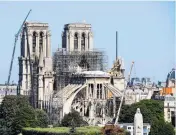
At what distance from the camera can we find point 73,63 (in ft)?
283

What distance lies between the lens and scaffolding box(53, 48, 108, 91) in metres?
85.1

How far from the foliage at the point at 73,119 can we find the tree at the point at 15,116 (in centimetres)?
217

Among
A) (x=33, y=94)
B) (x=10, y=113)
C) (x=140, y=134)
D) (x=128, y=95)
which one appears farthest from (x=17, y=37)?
(x=140, y=134)

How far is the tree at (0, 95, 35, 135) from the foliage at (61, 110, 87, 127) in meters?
2.17

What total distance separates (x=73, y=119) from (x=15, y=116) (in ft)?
12.2

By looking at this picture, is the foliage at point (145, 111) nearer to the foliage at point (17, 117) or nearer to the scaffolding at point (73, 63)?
the foliage at point (17, 117)

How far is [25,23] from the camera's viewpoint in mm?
91938

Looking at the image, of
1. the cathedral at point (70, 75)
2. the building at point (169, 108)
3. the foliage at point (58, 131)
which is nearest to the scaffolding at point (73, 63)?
the cathedral at point (70, 75)

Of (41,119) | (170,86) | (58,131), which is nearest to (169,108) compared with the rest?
(41,119)

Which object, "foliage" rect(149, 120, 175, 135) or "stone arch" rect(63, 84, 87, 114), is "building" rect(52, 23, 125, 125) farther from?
"foliage" rect(149, 120, 175, 135)

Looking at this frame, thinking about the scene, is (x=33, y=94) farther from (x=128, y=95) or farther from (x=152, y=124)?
(x=152, y=124)

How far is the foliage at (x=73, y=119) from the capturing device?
70294mm

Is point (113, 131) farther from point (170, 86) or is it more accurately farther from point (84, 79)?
point (170, 86)

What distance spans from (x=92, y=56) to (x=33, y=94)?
557 centimetres
